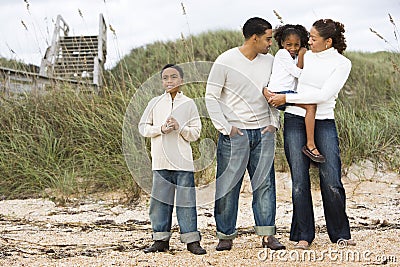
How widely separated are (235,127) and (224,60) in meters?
0.44

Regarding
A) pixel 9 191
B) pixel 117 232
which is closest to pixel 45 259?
pixel 117 232

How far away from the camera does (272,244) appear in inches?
147

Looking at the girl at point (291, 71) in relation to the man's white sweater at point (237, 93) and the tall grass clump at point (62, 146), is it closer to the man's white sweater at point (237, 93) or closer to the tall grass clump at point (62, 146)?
the man's white sweater at point (237, 93)

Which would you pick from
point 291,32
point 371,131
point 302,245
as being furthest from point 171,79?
point 371,131

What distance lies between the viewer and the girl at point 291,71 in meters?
3.61

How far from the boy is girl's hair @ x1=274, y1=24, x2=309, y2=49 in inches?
27.7

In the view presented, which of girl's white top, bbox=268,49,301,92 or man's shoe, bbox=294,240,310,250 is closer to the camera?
girl's white top, bbox=268,49,301,92

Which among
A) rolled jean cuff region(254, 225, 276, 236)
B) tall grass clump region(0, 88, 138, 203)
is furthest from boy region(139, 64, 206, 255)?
tall grass clump region(0, 88, 138, 203)

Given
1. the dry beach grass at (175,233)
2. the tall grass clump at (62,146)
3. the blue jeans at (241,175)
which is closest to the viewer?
the dry beach grass at (175,233)

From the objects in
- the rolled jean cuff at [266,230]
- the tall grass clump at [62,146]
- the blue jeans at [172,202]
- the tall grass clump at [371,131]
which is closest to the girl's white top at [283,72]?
the blue jeans at [172,202]

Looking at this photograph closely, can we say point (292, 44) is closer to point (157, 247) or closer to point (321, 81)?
point (321, 81)

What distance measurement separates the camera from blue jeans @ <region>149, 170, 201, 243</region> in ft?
12.0

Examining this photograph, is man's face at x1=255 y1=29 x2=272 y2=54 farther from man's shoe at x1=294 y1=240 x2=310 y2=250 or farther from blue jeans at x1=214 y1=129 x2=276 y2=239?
man's shoe at x1=294 y1=240 x2=310 y2=250

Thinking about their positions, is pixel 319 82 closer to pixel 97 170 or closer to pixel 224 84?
pixel 224 84
